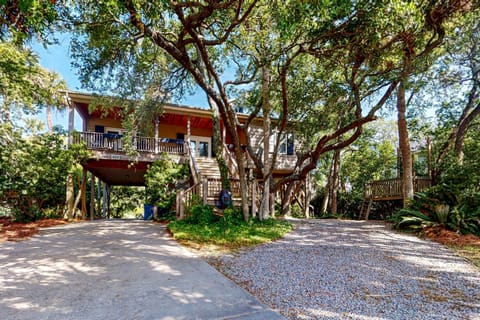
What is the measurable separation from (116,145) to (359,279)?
1108 cm

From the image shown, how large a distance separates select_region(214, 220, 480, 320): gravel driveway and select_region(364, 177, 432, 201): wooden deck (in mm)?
7175

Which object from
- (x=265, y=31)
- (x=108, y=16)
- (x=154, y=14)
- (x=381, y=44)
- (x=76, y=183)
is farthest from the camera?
(x=76, y=183)

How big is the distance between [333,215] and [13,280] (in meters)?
12.6

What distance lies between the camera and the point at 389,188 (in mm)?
12922

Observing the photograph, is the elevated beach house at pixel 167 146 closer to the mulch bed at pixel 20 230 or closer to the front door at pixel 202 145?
the front door at pixel 202 145

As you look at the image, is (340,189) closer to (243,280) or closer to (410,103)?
(410,103)

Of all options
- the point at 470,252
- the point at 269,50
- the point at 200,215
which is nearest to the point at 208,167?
the point at 200,215

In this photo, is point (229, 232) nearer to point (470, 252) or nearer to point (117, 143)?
point (470, 252)

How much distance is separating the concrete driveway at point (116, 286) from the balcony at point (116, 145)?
21.3ft

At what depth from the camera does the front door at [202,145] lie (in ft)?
50.8

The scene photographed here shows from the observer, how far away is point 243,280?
11.4 feet

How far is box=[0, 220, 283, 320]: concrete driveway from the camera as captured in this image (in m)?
2.50

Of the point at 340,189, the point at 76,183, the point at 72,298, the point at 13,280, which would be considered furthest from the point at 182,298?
the point at 340,189

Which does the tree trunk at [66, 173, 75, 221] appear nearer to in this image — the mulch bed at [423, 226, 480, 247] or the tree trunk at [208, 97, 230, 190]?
the tree trunk at [208, 97, 230, 190]
